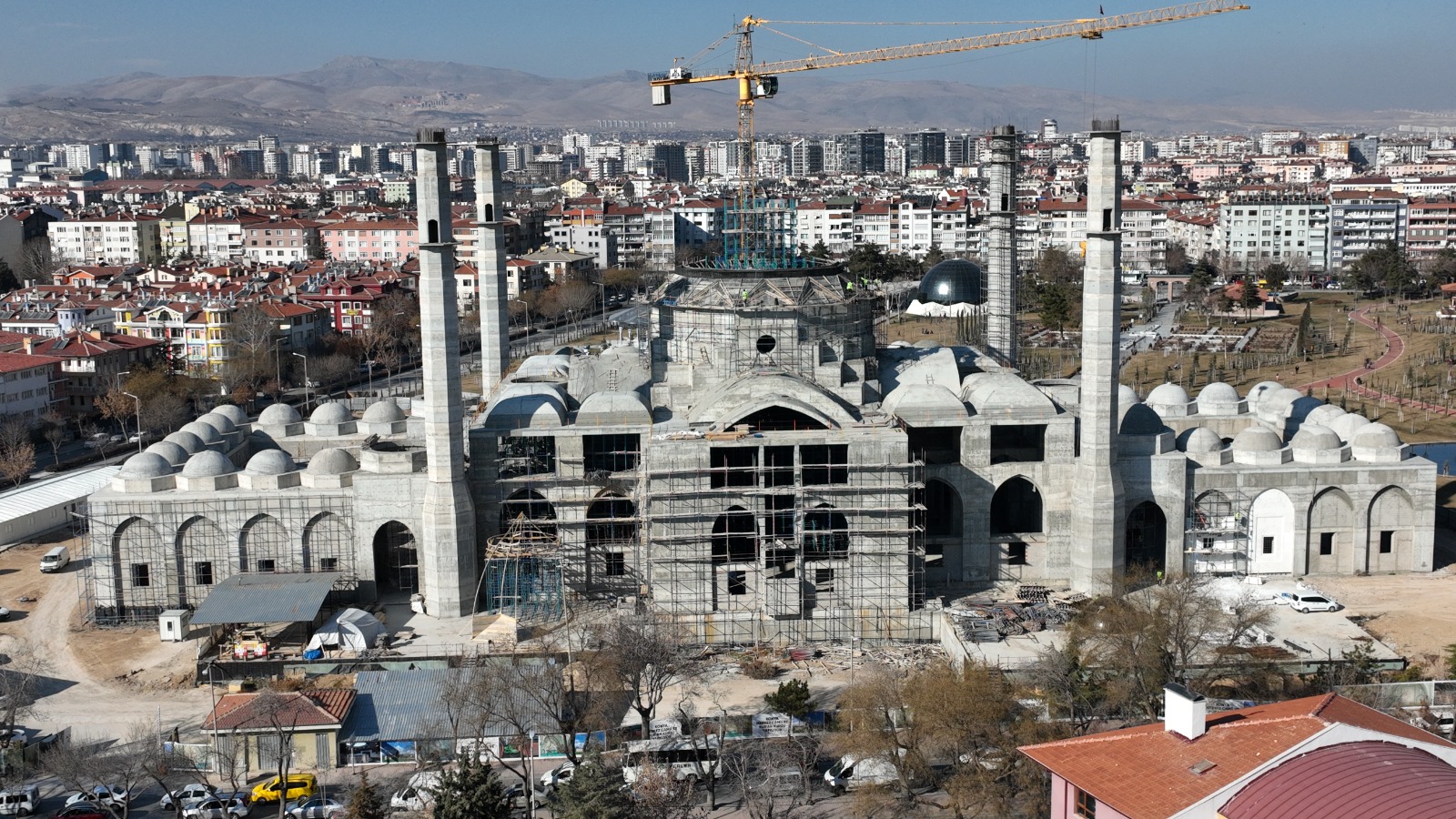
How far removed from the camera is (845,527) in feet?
107

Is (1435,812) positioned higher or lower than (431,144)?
lower

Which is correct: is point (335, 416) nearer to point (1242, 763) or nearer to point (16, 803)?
point (16, 803)

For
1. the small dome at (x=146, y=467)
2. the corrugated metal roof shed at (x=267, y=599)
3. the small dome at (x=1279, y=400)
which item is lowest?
the corrugated metal roof shed at (x=267, y=599)

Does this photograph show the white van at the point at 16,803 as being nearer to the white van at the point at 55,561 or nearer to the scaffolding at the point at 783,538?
the scaffolding at the point at 783,538

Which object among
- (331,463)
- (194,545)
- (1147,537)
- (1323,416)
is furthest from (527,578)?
(1323,416)

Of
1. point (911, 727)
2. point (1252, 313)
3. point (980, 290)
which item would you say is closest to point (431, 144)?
point (911, 727)

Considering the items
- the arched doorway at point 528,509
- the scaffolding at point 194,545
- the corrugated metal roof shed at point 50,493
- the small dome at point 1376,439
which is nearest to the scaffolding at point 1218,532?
the small dome at point 1376,439

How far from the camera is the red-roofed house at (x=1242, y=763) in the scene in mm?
17344

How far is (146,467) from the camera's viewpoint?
114 feet

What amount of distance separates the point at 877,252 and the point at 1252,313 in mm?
25235

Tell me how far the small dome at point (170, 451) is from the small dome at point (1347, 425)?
2909 centimetres

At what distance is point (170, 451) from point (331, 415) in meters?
5.18

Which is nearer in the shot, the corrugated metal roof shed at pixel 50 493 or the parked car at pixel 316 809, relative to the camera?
the parked car at pixel 316 809

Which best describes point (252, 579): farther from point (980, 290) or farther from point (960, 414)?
point (980, 290)
